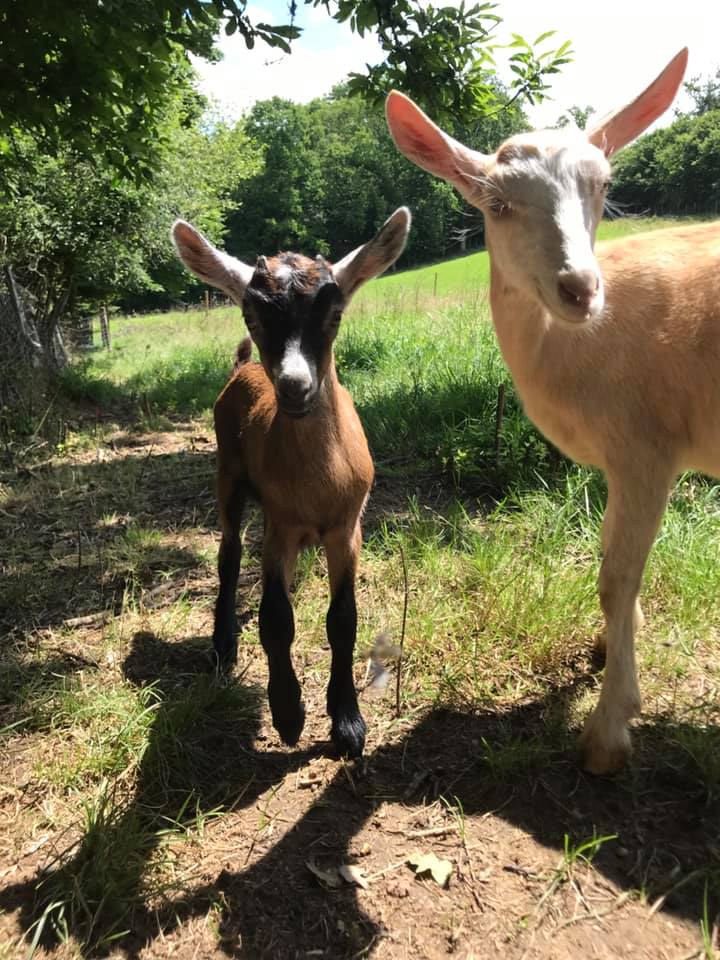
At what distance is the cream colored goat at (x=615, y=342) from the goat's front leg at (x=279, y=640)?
114cm

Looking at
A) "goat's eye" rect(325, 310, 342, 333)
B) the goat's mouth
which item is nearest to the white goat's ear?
"goat's eye" rect(325, 310, 342, 333)

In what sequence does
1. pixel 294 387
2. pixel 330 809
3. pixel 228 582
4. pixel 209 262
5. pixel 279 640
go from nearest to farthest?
pixel 294 387
pixel 330 809
pixel 279 640
pixel 209 262
pixel 228 582

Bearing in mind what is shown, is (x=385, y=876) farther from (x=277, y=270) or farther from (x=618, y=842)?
(x=277, y=270)

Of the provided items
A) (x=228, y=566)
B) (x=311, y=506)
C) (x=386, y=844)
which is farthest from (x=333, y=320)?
(x=386, y=844)

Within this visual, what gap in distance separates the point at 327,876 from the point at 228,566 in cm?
166

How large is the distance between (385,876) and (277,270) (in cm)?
214

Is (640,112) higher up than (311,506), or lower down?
higher up

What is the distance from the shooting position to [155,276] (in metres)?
16.2

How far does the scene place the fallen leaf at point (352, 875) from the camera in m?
2.08

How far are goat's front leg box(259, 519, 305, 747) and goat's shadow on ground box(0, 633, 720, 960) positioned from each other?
28 centimetres

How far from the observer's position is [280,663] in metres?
2.46

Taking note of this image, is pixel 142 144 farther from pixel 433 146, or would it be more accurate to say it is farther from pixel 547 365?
pixel 547 365

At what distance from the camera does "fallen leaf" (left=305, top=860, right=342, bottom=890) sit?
2066 millimetres

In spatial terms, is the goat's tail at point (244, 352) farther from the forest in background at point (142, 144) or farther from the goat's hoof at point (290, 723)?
the goat's hoof at point (290, 723)
